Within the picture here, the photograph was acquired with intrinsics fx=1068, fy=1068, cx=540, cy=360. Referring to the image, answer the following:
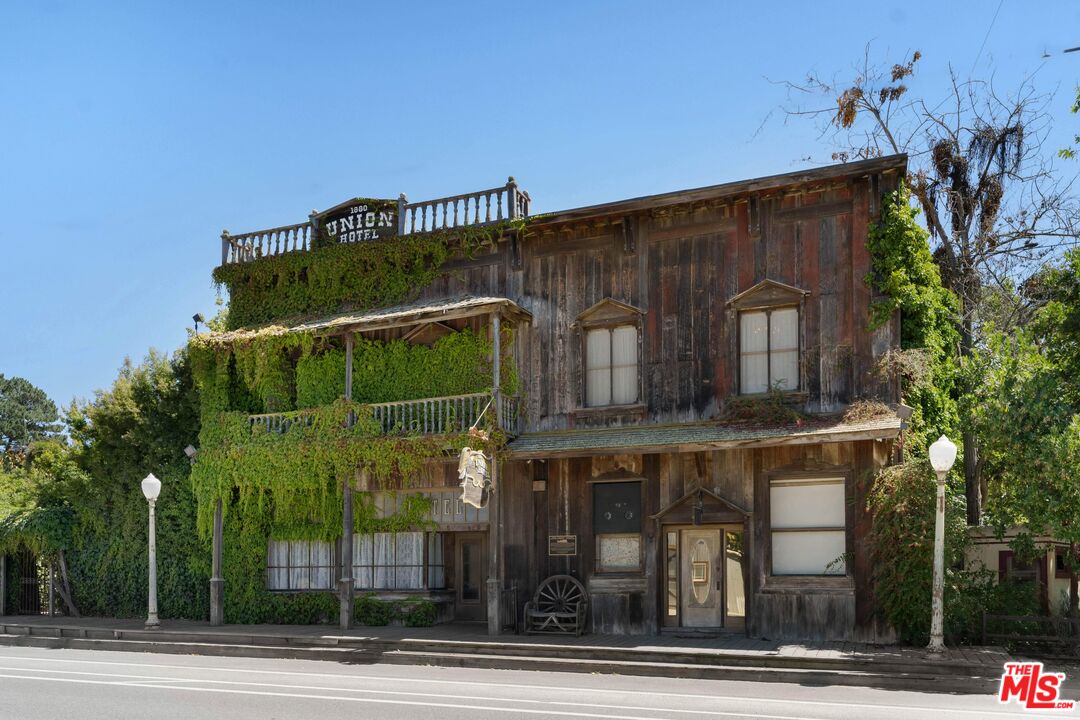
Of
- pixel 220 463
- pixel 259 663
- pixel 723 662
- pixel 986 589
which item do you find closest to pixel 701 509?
pixel 723 662

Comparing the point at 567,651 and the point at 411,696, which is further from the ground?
the point at 411,696

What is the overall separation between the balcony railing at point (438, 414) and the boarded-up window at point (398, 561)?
240 cm

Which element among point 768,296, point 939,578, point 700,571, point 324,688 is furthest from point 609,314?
point 324,688

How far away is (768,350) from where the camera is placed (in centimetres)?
1900

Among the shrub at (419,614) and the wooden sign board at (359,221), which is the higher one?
the wooden sign board at (359,221)

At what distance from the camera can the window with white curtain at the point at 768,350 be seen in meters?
18.8

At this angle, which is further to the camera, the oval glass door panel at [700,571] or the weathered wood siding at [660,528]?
the oval glass door panel at [700,571]

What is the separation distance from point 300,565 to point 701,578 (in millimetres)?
8847

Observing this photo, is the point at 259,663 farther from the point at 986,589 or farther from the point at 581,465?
the point at 986,589

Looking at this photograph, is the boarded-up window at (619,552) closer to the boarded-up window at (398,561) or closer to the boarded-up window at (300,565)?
the boarded-up window at (398,561)

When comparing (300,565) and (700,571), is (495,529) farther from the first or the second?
(300,565)

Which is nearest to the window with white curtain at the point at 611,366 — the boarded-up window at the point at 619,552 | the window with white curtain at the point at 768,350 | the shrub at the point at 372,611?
the window with white curtain at the point at 768,350

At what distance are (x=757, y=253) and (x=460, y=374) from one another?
642 cm

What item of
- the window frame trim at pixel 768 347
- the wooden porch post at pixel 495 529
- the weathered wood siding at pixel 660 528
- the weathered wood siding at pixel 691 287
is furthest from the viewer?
the wooden porch post at pixel 495 529
